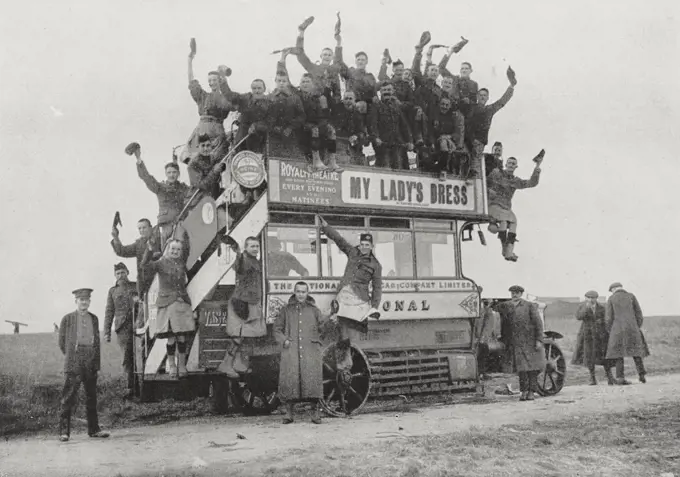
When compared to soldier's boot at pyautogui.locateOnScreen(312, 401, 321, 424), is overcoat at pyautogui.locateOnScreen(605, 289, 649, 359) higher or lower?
higher

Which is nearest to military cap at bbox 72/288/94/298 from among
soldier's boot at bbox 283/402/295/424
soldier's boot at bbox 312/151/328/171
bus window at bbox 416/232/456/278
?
soldier's boot at bbox 283/402/295/424

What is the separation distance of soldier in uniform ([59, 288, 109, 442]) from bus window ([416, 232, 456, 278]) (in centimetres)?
477

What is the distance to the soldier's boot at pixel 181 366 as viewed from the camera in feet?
33.3

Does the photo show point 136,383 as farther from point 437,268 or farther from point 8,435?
point 437,268

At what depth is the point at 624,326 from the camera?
1448 centimetres

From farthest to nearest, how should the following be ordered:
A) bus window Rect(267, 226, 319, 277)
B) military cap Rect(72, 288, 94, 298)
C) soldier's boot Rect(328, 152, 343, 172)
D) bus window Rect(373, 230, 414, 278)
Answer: bus window Rect(373, 230, 414, 278), soldier's boot Rect(328, 152, 343, 172), bus window Rect(267, 226, 319, 277), military cap Rect(72, 288, 94, 298)

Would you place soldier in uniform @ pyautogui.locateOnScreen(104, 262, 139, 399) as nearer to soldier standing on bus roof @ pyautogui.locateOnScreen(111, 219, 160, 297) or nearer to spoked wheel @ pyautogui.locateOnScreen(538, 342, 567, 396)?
soldier standing on bus roof @ pyautogui.locateOnScreen(111, 219, 160, 297)

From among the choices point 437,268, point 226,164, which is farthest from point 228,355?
point 437,268

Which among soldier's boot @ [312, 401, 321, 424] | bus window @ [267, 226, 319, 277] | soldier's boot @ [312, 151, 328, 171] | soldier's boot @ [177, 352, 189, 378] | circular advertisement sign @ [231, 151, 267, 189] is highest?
soldier's boot @ [312, 151, 328, 171]

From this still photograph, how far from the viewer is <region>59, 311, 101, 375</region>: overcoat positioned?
903 centimetres

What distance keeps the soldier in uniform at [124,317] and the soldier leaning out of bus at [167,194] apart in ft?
3.65

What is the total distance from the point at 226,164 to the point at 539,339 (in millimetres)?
5245

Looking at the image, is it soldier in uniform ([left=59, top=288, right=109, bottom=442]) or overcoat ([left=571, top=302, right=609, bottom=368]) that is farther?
overcoat ([left=571, top=302, right=609, bottom=368])

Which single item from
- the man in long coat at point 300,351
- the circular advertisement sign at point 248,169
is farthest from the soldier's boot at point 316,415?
the circular advertisement sign at point 248,169
